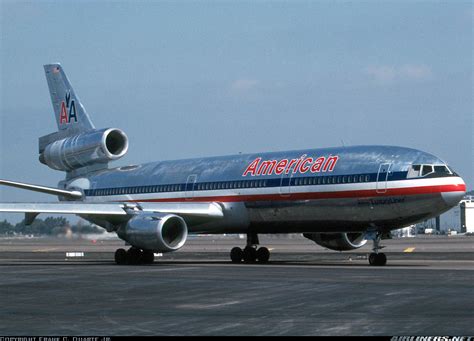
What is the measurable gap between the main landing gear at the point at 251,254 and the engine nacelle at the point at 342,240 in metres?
2.36

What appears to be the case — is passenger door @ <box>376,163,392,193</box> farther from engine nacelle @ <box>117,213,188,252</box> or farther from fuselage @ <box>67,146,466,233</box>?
engine nacelle @ <box>117,213,188,252</box>

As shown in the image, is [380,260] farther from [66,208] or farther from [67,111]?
[67,111]

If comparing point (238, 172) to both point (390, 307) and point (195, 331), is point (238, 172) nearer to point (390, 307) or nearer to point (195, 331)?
point (390, 307)

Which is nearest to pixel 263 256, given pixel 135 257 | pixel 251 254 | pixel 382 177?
pixel 251 254

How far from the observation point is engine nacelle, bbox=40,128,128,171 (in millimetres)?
41219

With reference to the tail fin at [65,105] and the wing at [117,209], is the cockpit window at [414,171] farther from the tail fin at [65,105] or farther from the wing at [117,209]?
the tail fin at [65,105]

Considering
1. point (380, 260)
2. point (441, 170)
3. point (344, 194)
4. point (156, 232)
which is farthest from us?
point (156, 232)

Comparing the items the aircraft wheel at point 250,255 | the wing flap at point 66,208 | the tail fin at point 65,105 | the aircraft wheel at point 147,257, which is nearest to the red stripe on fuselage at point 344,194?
the aircraft wheel at point 250,255

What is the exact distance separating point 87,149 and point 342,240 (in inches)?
532

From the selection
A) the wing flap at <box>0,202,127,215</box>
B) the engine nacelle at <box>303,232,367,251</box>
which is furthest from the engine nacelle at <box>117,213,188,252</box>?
the engine nacelle at <box>303,232,367,251</box>

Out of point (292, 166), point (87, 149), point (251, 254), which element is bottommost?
point (251, 254)

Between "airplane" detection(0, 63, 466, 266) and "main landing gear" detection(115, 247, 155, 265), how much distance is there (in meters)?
0.05

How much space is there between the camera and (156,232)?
32.7 metres

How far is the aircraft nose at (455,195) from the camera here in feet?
97.1
